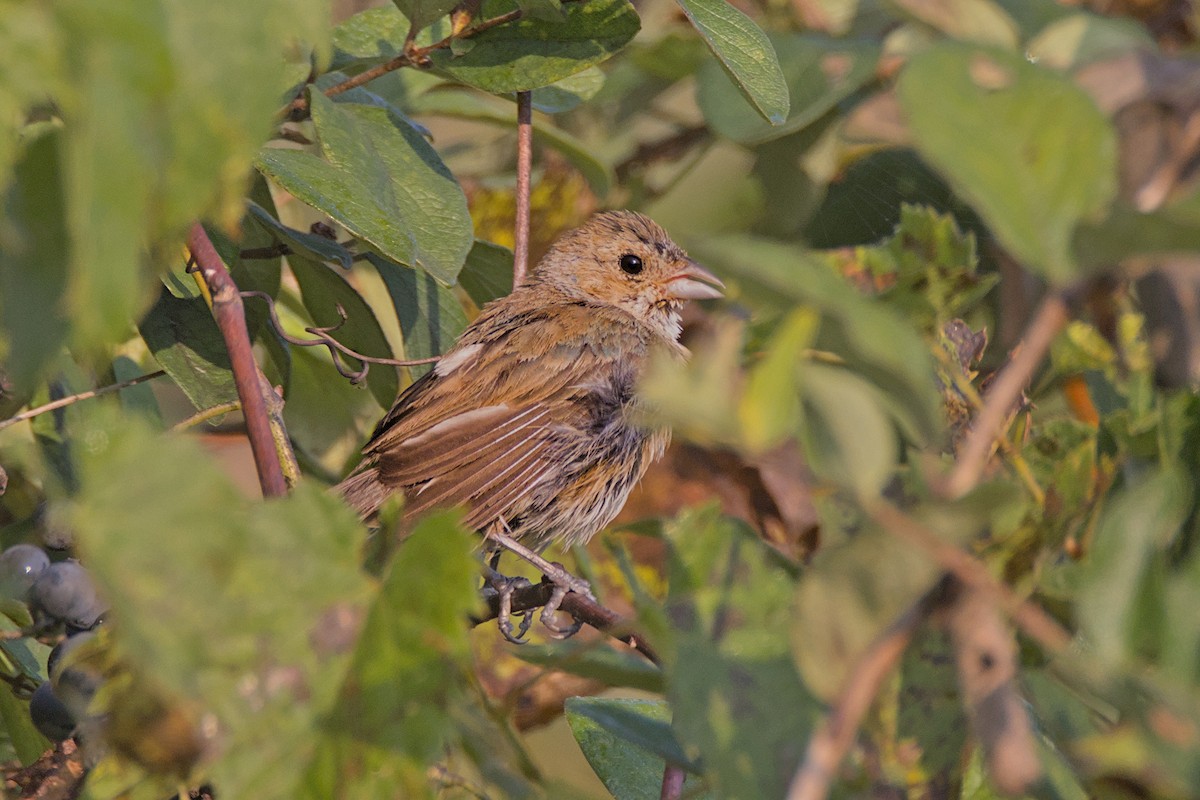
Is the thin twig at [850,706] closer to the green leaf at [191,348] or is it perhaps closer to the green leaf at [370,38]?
the green leaf at [191,348]

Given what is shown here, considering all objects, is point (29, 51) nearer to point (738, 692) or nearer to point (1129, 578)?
point (738, 692)

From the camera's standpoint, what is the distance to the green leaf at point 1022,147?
989 mm

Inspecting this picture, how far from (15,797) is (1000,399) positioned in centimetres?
168

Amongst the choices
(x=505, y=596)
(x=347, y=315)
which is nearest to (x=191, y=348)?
(x=347, y=315)

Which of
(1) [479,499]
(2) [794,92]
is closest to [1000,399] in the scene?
(2) [794,92]

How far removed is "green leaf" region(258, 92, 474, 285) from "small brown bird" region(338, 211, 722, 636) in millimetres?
1126

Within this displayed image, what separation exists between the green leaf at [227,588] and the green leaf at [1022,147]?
59 centimetres

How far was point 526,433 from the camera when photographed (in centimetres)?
369

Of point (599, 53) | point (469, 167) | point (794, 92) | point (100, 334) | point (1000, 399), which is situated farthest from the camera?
point (469, 167)

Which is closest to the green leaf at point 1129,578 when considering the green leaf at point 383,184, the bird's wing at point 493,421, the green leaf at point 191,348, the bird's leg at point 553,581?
the green leaf at point 383,184

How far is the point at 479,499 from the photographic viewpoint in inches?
140

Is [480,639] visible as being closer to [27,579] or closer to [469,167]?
[27,579]

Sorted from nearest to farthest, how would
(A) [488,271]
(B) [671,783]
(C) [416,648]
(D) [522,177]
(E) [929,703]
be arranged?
1. (C) [416,648]
2. (E) [929,703]
3. (B) [671,783]
4. (D) [522,177]
5. (A) [488,271]

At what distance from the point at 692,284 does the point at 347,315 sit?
6.82ft
